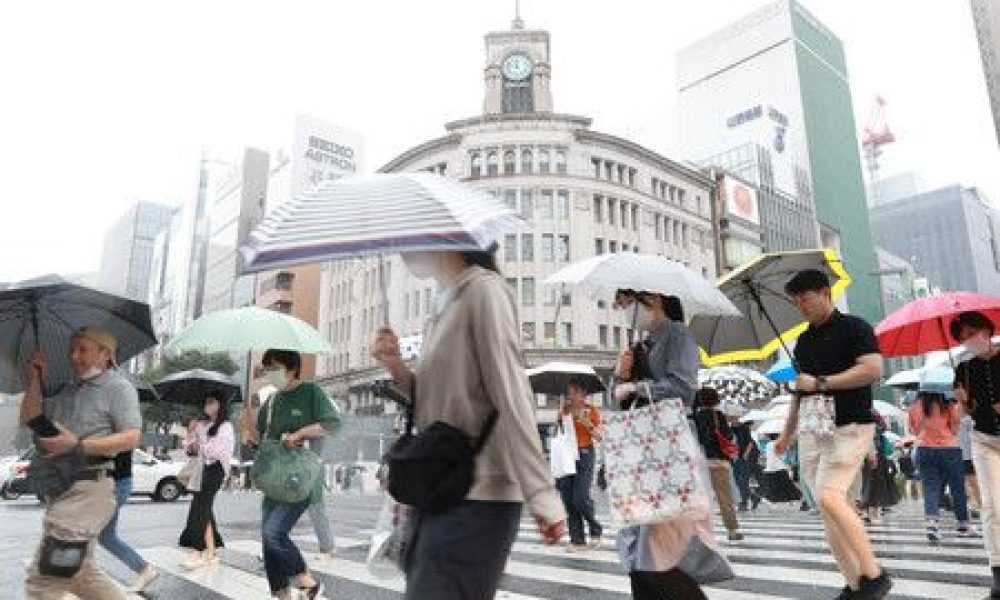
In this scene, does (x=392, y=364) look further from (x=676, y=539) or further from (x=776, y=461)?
(x=776, y=461)

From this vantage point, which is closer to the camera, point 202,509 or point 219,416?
point 202,509

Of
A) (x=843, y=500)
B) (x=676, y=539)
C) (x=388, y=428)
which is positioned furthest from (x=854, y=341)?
(x=388, y=428)

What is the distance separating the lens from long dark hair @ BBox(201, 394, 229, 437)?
23.8 ft

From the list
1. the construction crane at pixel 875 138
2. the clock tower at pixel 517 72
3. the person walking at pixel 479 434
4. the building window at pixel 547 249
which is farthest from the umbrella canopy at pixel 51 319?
the construction crane at pixel 875 138

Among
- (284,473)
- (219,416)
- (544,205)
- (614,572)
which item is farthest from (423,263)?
(544,205)

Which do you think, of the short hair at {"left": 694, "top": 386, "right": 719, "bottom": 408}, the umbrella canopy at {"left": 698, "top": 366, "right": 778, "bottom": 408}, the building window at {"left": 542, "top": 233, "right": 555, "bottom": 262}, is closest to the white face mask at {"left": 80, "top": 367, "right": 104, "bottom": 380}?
the short hair at {"left": 694, "top": 386, "right": 719, "bottom": 408}

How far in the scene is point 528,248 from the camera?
5034 cm

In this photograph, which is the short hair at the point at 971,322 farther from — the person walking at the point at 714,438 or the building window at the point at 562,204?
the building window at the point at 562,204

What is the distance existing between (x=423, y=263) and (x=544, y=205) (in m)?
49.1

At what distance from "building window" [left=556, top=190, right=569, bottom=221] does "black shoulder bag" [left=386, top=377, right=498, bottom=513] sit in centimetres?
4946

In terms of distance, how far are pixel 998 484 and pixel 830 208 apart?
99.5 metres

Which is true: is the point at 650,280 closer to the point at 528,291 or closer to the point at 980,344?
the point at 980,344

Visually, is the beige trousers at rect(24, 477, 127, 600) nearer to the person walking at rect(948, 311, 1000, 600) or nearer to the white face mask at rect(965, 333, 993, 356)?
the person walking at rect(948, 311, 1000, 600)

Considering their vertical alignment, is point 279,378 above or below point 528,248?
below
